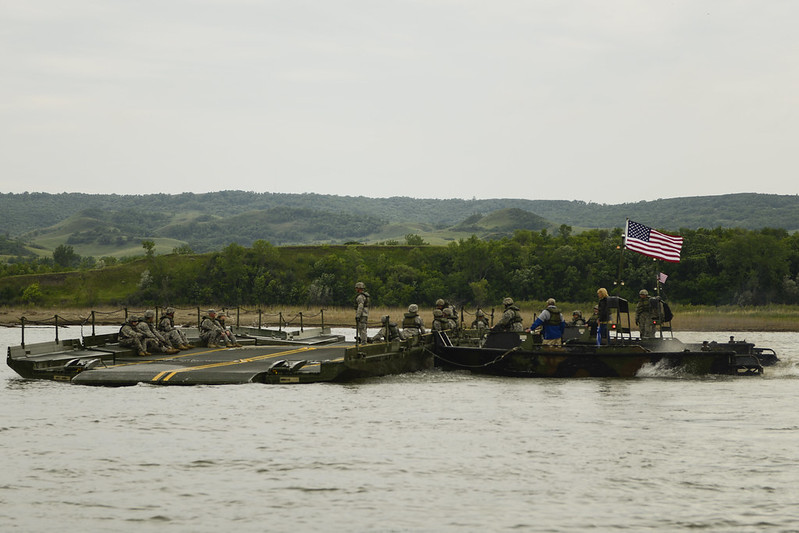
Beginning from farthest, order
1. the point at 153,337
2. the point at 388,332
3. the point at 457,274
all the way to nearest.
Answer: the point at 457,274 → the point at 153,337 → the point at 388,332

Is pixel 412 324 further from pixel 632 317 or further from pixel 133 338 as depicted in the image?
pixel 632 317

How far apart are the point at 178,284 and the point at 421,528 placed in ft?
284

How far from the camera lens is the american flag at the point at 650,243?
2606 cm

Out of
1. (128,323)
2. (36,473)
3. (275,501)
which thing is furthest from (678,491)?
(128,323)

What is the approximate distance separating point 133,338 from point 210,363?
3140 millimetres

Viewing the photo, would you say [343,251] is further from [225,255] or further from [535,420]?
[535,420]

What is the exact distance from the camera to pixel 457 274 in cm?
9069

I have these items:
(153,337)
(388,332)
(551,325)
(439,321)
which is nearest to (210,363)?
(153,337)

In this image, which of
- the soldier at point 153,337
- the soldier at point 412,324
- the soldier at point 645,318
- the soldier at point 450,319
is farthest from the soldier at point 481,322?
the soldier at point 153,337

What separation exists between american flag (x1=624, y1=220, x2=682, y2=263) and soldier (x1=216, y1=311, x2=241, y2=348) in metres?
12.8

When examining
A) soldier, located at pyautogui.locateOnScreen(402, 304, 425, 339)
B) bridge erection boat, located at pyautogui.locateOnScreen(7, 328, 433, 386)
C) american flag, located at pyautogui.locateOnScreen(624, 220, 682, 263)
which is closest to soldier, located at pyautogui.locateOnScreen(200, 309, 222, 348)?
bridge erection boat, located at pyautogui.locateOnScreen(7, 328, 433, 386)

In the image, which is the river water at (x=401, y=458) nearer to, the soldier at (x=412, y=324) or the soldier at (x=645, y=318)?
the soldier at (x=645, y=318)

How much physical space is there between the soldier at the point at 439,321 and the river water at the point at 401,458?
16.5 ft

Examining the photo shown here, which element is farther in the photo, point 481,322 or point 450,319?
point 481,322
